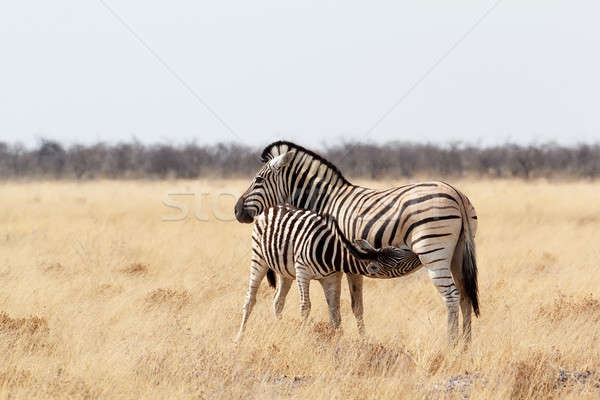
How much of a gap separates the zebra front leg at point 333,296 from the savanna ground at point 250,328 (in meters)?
0.18

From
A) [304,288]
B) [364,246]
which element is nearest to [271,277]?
[304,288]

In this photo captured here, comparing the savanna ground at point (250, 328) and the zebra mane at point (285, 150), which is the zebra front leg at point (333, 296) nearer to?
the savanna ground at point (250, 328)

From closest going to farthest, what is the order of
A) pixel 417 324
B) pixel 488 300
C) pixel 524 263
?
pixel 417 324
pixel 488 300
pixel 524 263

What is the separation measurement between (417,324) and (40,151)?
160 ft

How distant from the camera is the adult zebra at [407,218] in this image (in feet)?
23.7

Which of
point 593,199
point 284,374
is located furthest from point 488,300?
point 593,199

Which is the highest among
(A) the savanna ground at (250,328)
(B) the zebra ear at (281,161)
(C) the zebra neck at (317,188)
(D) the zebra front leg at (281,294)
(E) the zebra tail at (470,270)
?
(B) the zebra ear at (281,161)

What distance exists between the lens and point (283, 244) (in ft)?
26.1

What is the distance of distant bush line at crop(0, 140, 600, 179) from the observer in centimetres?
4412

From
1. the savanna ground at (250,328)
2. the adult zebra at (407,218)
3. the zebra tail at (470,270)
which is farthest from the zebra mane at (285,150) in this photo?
the savanna ground at (250,328)

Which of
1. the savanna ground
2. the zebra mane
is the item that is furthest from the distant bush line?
the zebra mane

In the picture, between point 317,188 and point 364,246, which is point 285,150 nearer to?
point 317,188

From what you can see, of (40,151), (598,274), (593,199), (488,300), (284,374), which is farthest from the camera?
(40,151)

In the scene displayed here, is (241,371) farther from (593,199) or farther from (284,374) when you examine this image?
(593,199)
